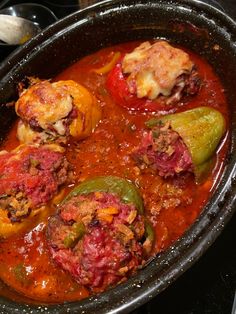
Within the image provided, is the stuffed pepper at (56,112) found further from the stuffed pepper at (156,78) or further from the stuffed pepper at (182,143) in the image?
the stuffed pepper at (182,143)

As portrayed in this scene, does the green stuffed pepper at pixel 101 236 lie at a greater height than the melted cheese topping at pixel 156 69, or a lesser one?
lesser

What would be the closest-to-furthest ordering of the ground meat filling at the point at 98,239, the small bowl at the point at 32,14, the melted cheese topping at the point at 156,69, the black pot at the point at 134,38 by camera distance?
the black pot at the point at 134,38 → the ground meat filling at the point at 98,239 → the melted cheese topping at the point at 156,69 → the small bowl at the point at 32,14

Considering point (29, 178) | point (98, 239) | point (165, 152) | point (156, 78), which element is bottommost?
point (98, 239)


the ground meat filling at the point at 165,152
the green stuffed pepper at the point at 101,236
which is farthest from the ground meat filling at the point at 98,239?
the ground meat filling at the point at 165,152

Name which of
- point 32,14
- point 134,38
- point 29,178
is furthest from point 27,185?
point 32,14

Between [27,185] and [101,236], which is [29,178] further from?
[101,236]

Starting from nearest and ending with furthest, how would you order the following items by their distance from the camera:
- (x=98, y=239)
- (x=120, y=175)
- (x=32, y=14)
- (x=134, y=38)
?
(x=98, y=239) → (x=120, y=175) → (x=134, y=38) → (x=32, y=14)

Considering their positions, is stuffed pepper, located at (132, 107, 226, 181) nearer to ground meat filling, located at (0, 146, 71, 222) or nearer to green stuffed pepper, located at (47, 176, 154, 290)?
green stuffed pepper, located at (47, 176, 154, 290)
